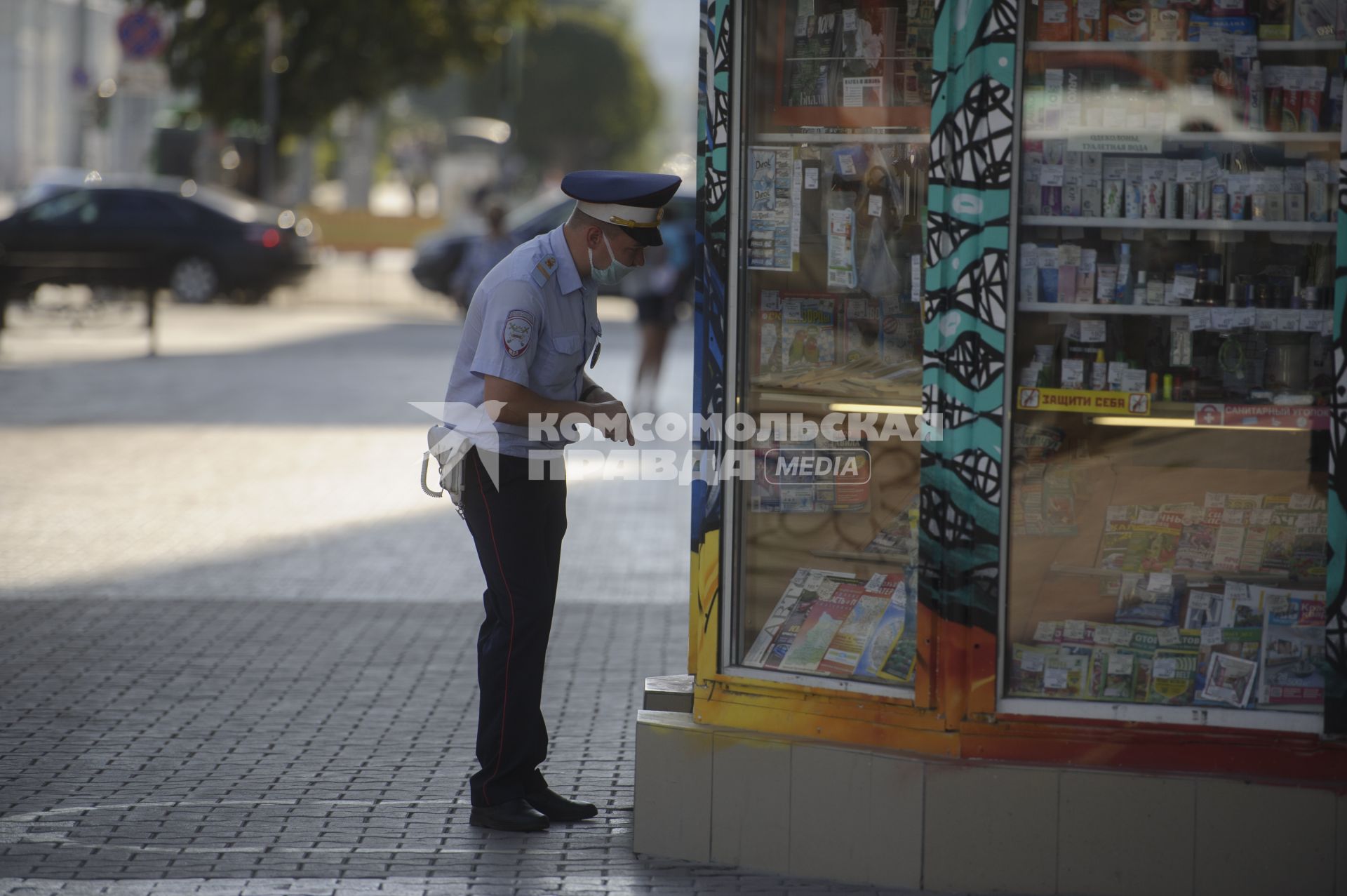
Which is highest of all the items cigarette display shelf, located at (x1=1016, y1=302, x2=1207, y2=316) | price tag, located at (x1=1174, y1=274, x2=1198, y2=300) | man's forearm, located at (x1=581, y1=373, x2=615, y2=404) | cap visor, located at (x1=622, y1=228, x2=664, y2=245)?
cap visor, located at (x1=622, y1=228, x2=664, y2=245)

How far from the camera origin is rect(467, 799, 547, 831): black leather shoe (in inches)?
182

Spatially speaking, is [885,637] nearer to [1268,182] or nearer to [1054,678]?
[1054,678]

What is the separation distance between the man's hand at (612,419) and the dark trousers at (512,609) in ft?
0.78

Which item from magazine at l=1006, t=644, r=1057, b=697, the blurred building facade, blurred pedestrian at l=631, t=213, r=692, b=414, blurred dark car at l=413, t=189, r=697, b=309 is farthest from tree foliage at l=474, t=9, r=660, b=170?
magazine at l=1006, t=644, r=1057, b=697

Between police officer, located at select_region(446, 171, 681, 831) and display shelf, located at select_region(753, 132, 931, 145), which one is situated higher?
display shelf, located at select_region(753, 132, 931, 145)

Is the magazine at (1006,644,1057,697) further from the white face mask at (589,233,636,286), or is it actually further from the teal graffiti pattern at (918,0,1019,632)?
the white face mask at (589,233,636,286)

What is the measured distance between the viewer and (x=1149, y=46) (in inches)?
167

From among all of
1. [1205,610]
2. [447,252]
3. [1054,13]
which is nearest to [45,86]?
[447,252]

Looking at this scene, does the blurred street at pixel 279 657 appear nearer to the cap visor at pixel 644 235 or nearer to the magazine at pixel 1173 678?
the magazine at pixel 1173 678

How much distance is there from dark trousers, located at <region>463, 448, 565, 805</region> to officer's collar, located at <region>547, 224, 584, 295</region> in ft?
1.63

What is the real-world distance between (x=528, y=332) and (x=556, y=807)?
55.0 inches

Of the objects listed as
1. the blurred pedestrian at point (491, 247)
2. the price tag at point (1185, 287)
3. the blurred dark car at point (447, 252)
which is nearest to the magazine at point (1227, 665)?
the price tag at point (1185, 287)

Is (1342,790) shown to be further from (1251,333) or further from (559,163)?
(559,163)

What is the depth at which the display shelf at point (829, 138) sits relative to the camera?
4449mm
